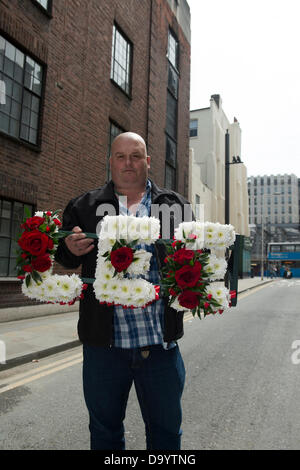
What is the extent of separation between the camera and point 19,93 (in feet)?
30.2

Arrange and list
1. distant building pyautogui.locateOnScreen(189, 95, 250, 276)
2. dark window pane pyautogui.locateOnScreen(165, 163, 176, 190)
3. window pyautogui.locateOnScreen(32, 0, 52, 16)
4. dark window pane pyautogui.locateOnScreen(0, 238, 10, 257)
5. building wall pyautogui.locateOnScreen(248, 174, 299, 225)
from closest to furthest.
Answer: dark window pane pyautogui.locateOnScreen(0, 238, 10, 257), window pyautogui.locateOnScreen(32, 0, 52, 16), dark window pane pyautogui.locateOnScreen(165, 163, 176, 190), distant building pyautogui.locateOnScreen(189, 95, 250, 276), building wall pyautogui.locateOnScreen(248, 174, 299, 225)

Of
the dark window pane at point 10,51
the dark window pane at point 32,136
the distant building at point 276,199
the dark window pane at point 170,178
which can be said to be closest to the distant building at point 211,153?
the dark window pane at point 170,178

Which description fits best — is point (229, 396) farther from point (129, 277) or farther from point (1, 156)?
point (1, 156)

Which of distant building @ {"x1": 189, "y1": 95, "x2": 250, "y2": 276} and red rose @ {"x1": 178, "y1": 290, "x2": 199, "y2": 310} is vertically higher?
distant building @ {"x1": 189, "y1": 95, "x2": 250, "y2": 276}

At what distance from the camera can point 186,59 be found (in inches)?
823

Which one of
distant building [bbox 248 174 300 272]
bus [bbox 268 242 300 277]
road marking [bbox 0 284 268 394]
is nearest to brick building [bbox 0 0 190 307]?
road marking [bbox 0 284 268 394]

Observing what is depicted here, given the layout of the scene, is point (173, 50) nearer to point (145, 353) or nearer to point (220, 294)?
point (220, 294)

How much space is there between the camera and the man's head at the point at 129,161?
6.56ft

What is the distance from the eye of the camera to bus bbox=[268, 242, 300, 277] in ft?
142

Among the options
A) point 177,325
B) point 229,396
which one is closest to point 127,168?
point 177,325

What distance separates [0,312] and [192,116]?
101 feet

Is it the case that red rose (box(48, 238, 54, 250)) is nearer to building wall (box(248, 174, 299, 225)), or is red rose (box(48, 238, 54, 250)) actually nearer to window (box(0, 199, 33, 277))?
window (box(0, 199, 33, 277))

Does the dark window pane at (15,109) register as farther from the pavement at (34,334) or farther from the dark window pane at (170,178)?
the dark window pane at (170,178)

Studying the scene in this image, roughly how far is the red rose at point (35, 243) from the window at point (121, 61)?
1247 centimetres
